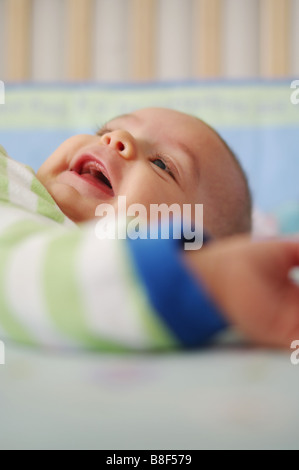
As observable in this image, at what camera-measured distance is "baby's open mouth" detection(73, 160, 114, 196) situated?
2.44ft

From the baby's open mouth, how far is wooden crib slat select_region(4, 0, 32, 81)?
1.11 m

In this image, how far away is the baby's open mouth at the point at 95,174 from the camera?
0.74 m

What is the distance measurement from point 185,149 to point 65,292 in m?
0.49

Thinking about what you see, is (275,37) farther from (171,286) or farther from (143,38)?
(171,286)

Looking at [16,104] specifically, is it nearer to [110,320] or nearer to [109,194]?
[109,194]

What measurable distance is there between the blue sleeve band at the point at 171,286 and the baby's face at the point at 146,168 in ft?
1.19

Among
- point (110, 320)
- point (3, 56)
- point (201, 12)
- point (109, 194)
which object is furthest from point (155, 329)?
point (3, 56)

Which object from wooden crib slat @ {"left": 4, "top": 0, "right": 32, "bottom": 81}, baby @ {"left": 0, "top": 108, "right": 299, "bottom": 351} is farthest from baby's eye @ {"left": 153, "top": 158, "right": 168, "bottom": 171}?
wooden crib slat @ {"left": 4, "top": 0, "right": 32, "bottom": 81}

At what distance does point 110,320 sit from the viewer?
13.9 inches

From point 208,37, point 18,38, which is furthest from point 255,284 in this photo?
point 18,38

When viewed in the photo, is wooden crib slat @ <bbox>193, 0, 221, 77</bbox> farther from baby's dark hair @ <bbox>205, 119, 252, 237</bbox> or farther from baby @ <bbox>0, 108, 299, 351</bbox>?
baby @ <bbox>0, 108, 299, 351</bbox>

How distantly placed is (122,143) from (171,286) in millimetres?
480

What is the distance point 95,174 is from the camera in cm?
78

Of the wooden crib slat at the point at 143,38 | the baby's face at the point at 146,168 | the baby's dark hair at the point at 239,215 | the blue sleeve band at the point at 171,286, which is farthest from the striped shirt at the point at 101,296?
the wooden crib slat at the point at 143,38
